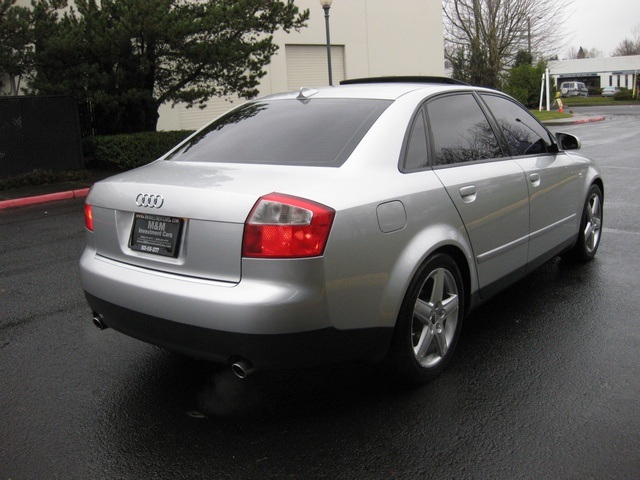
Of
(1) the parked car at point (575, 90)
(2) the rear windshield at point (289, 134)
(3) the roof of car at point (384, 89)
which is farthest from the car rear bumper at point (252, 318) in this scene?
(1) the parked car at point (575, 90)

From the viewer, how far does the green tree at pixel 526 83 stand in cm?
4219

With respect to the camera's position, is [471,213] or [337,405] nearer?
[337,405]

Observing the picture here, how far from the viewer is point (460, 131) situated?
4148mm

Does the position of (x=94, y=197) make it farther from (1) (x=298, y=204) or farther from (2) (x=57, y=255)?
(2) (x=57, y=255)

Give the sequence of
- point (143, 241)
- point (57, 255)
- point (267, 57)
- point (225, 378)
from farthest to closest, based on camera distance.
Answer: point (267, 57)
point (57, 255)
point (225, 378)
point (143, 241)

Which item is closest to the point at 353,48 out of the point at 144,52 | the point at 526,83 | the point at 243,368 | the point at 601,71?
the point at 144,52

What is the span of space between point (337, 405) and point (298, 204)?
116 cm

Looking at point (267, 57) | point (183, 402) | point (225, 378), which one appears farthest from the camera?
point (267, 57)

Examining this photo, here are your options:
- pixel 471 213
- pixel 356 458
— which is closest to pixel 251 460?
pixel 356 458

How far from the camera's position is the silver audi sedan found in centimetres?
291

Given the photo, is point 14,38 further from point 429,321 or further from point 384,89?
point 429,321

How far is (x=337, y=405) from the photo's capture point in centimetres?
343

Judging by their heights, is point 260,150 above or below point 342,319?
above

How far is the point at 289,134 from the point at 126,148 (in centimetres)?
1166
